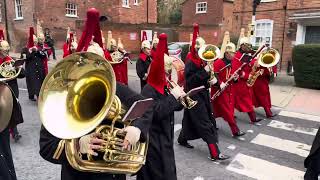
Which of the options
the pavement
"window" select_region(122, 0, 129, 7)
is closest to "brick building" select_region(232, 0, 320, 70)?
"window" select_region(122, 0, 129, 7)

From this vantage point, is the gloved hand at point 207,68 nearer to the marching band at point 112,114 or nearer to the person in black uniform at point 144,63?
the marching band at point 112,114

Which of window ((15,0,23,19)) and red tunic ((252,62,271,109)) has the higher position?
window ((15,0,23,19))

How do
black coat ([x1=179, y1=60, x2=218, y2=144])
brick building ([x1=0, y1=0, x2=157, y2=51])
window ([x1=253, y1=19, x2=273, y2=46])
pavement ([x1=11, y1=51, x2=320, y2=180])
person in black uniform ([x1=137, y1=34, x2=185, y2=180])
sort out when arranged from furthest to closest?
brick building ([x1=0, y1=0, x2=157, y2=51]) < window ([x1=253, y1=19, x2=273, y2=46]) < black coat ([x1=179, y1=60, x2=218, y2=144]) < pavement ([x1=11, y1=51, x2=320, y2=180]) < person in black uniform ([x1=137, y1=34, x2=185, y2=180])

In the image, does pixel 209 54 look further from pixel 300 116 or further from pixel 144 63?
pixel 300 116

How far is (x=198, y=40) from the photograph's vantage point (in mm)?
5969

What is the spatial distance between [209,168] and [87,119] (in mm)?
3503

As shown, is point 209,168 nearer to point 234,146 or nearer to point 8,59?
point 234,146

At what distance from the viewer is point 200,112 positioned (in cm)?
542

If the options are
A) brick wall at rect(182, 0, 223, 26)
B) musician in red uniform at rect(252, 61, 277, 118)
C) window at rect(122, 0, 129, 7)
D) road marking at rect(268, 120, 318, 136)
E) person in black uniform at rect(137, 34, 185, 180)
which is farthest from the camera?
brick wall at rect(182, 0, 223, 26)

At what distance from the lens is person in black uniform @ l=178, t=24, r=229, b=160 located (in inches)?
212

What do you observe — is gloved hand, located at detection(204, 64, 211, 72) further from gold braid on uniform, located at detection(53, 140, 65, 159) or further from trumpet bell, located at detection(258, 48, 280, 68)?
gold braid on uniform, located at detection(53, 140, 65, 159)

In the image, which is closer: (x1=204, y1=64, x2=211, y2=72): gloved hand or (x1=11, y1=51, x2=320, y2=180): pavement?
(x1=11, y1=51, x2=320, y2=180): pavement

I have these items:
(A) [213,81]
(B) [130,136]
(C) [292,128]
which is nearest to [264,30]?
(C) [292,128]

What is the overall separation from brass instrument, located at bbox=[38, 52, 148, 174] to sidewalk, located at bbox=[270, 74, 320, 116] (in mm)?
8212
